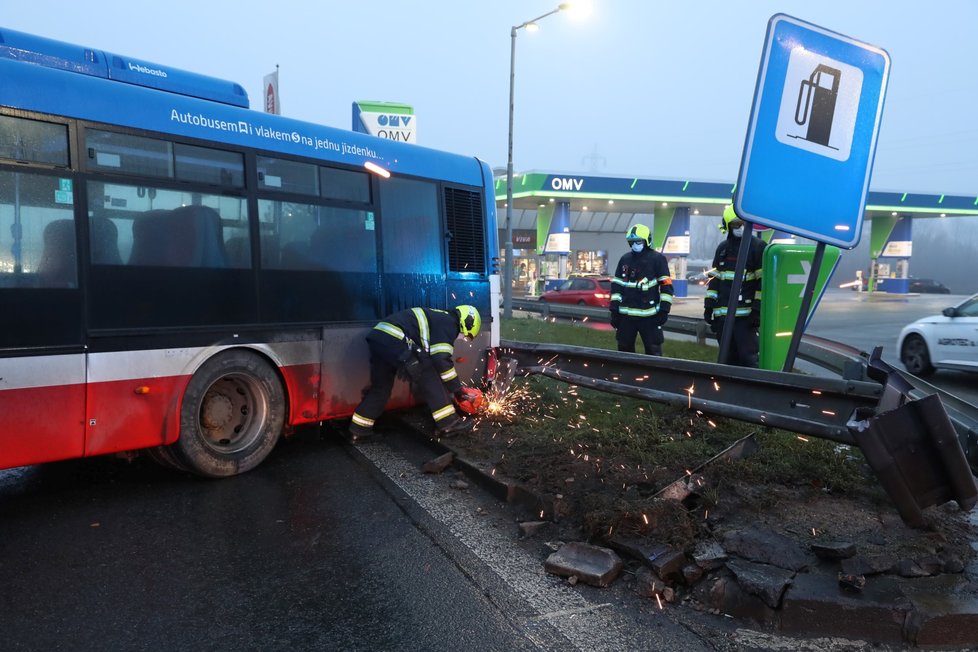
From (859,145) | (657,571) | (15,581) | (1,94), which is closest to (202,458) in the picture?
(15,581)

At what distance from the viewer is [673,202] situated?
120ft

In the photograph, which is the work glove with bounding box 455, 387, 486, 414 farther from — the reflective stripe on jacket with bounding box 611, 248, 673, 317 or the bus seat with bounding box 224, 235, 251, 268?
the reflective stripe on jacket with bounding box 611, 248, 673, 317

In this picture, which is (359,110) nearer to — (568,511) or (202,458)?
(202,458)

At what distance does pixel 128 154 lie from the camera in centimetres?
467

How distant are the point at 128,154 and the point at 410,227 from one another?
2699mm

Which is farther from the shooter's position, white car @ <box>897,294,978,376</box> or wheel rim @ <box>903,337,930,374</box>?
wheel rim @ <box>903,337,930,374</box>

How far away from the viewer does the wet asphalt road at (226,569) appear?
3.04 m

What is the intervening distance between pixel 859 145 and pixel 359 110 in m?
8.26

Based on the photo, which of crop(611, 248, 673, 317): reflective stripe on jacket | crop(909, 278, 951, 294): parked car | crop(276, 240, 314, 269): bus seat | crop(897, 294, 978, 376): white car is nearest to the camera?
crop(276, 240, 314, 269): bus seat

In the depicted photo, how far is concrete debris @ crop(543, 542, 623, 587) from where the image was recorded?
139 inches

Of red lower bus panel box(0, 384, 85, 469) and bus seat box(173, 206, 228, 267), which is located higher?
bus seat box(173, 206, 228, 267)

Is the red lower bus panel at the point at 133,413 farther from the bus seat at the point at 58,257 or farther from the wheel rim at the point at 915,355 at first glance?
the wheel rim at the point at 915,355

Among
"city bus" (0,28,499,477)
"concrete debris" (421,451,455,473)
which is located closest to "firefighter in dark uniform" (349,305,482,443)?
"city bus" (0,28,499,477)

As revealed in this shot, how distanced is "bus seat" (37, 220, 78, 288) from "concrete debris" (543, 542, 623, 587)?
3.52m
